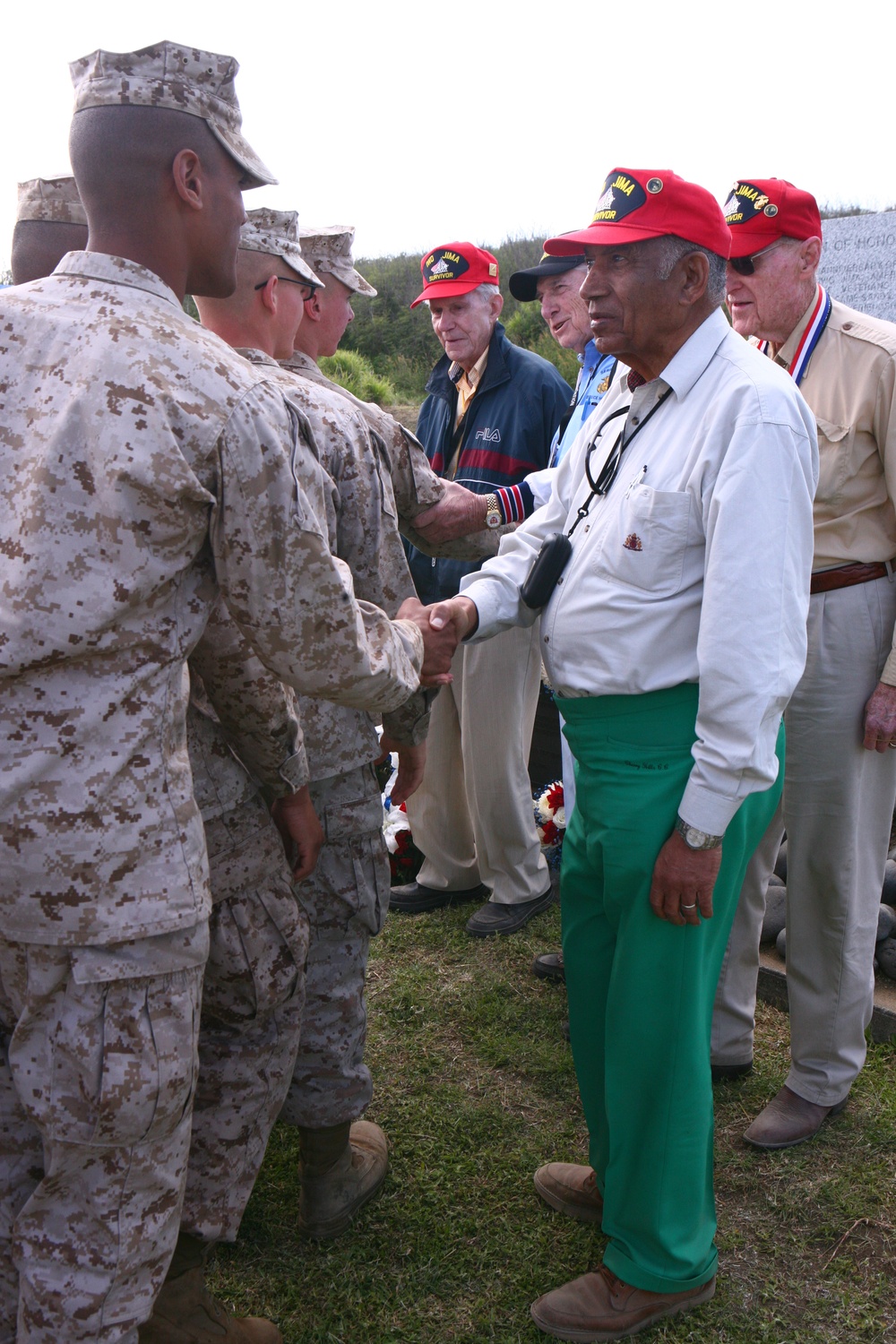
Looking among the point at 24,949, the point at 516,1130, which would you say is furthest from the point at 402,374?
the point at 24,949

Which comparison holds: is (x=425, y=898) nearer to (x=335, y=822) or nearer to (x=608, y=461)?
(x=335, y=822)

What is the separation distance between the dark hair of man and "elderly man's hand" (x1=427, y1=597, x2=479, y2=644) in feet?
4.26

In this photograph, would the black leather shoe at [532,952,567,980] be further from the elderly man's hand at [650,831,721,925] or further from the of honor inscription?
the of honor inscription

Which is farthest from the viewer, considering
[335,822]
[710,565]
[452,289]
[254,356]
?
[452,289]

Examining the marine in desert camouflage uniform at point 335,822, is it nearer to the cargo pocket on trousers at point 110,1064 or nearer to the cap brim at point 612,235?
the cap brim at point 612,235

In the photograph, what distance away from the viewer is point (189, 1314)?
2.31 m

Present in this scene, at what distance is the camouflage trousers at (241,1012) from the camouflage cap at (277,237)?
149 centimetres

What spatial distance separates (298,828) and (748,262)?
2215 millimetres

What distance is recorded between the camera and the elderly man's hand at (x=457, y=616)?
2709 mm

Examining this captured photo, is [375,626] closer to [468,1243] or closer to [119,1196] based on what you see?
[119,1196]

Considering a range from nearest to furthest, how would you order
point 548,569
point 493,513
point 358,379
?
point 548,569 < point 493,513 < point 358,379

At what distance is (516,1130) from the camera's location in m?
3.27

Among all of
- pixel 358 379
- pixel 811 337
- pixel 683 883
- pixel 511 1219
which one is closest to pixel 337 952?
pixel 511 1219

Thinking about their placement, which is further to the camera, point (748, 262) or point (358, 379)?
point (358, 379)
